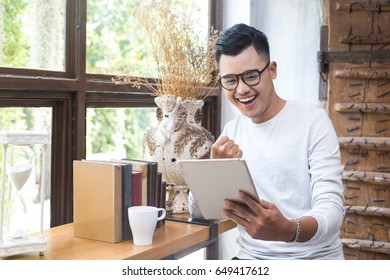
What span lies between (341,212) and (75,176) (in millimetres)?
745

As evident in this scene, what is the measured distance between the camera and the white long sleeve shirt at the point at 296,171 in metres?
1.61

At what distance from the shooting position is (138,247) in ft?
4.80

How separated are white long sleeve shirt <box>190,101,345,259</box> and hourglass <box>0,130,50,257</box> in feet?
1.96

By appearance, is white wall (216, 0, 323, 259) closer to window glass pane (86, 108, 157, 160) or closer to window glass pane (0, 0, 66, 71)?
→ window glass pane (86, 108, 157, 160)

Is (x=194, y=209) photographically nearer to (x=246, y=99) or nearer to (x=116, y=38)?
(x=246, y=99)

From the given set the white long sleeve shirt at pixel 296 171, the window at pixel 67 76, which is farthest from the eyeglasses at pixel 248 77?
the window at pixel 67 76

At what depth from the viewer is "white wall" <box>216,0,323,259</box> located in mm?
2754

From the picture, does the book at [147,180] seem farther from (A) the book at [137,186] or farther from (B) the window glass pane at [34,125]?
(B) the window glass pane at [34,125]

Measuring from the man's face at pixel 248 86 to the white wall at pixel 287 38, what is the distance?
993 mm

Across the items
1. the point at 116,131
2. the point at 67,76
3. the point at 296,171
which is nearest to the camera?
the point at 296,171

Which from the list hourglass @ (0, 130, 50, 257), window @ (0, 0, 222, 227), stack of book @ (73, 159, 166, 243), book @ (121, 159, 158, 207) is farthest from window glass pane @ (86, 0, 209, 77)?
hourglass @ (0, 130, 50, 257)

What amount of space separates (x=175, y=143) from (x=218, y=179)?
50 cm

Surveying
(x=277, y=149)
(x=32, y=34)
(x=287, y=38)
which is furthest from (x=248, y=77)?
(x=287, y=38)

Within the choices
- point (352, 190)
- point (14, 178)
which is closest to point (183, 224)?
point (14, 178)
